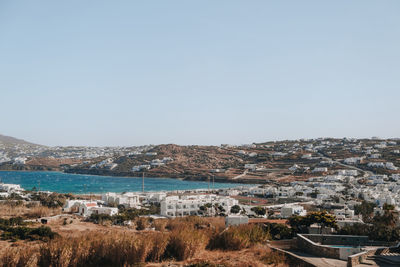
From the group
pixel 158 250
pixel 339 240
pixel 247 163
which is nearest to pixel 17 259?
pixel 158 250

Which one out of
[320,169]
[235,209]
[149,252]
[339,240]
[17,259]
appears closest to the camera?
[17,259]

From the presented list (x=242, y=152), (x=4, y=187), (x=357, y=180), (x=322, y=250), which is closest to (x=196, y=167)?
(x=242, y=152)

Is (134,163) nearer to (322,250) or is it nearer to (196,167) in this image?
(196,167)

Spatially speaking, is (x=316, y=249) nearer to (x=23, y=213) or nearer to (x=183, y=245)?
(x=183, y=245)

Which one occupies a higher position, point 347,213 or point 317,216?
point 317,216

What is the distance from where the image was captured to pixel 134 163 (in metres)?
115

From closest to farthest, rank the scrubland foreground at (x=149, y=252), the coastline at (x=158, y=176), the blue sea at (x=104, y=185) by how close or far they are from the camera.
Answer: the scrubland foreground at (x=149, y=252), the blue sea at (x=104, y=185), the coastline at (x=158, y=176)

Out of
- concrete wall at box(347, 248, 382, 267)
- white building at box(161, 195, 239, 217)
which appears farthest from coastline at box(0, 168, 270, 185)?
concrete wall at box(347, 248, 382, 267)

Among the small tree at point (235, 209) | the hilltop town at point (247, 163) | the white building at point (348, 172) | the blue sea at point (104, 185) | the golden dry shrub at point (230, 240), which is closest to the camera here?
the golden dry shrub at point (230, 240)

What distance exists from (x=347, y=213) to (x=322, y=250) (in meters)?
21.1

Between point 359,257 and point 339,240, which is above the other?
point 359,257

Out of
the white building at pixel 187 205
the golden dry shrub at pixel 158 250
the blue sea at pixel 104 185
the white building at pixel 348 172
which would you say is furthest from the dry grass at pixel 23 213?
the white building at pixel 348 172

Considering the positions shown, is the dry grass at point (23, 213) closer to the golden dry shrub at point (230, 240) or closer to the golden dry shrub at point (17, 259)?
the golden dry shrub at point (17, 259)

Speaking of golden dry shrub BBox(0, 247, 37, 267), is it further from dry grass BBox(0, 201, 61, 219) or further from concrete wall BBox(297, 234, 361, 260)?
dry grass BBox(0, 201, 61, 219)
